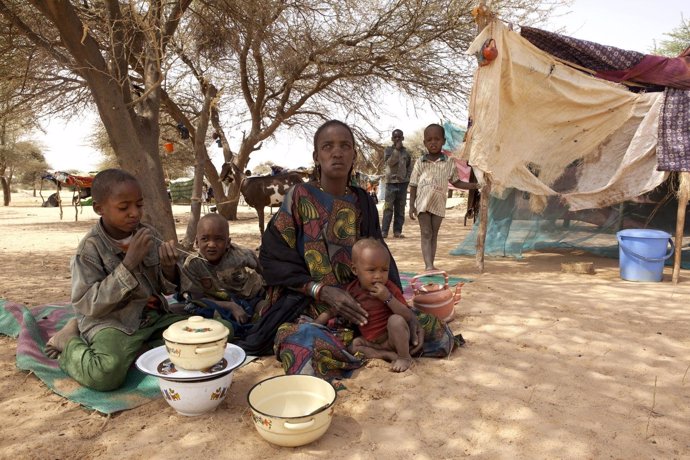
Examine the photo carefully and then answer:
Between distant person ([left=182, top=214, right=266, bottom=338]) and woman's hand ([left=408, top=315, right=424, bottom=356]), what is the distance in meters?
1.09

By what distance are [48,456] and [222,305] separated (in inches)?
56.1

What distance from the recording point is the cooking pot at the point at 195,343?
6.00 feet

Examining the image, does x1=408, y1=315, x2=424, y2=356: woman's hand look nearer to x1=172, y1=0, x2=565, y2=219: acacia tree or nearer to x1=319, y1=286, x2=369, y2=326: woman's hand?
x1=319, y1=286, x2=369, y2=326: woman's hand

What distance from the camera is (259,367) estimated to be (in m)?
2.59

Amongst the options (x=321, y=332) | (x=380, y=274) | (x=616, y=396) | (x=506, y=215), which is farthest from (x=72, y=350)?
(x=506, y=215)

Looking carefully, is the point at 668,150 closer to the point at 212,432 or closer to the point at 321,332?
the point at 321,332

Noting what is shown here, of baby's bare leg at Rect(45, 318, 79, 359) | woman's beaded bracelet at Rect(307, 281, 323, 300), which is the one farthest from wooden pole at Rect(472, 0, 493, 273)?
baby's bare leg at Rect(45, 318, 79, 359)

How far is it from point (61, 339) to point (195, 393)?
120 centimetres

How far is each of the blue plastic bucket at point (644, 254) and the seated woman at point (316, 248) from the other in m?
3.54

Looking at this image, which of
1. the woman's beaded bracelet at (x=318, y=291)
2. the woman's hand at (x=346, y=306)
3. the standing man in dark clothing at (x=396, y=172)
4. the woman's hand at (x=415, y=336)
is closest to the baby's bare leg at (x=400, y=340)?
the woman's hand at (x=415, y=336)

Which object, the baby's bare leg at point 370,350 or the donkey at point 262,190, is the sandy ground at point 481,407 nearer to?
the baby's bare leg at point 370,350

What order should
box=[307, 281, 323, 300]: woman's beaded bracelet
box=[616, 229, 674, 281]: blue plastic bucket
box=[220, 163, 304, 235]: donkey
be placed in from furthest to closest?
box=[220, 163, 304, 235]: donkey → box=[616, 229, 674, 281]: blue plastic bucket → box=[307, 281, 323, 300]: woman's beaded bracelet

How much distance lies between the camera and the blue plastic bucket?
4.78m

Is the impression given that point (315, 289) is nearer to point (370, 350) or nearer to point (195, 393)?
point (370, 350)
